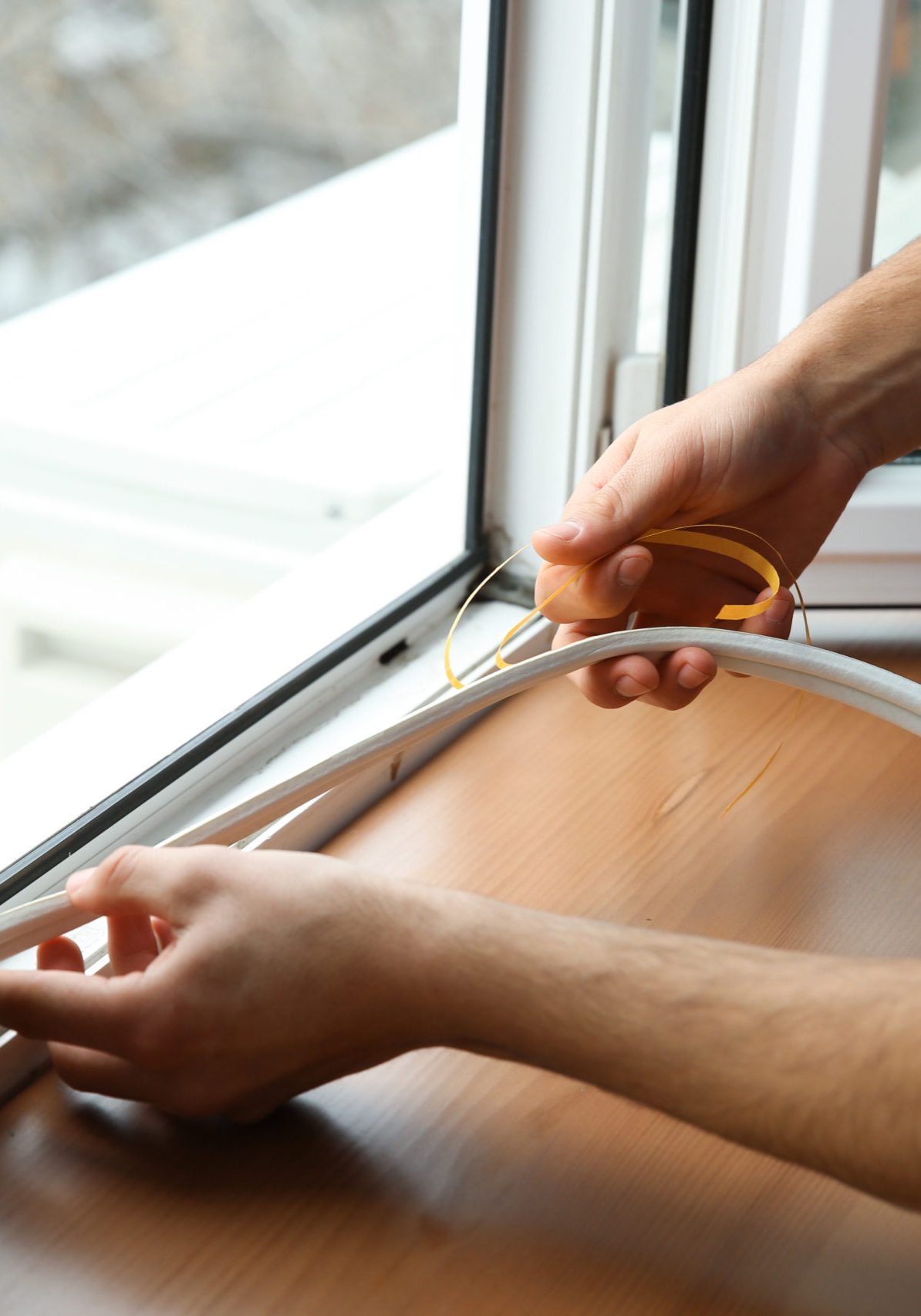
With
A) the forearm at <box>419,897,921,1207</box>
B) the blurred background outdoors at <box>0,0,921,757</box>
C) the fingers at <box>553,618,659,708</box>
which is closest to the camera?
the forearm at <box>419,897,921,1207</box>

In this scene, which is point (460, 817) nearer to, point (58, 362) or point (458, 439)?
point (458, 439)

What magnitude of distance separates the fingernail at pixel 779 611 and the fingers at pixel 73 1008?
41 centimetres

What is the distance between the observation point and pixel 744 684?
882 mm

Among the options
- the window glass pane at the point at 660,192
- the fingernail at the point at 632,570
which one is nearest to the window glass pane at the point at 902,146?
the window glass pane at the point at 660,192

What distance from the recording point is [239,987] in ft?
1.47

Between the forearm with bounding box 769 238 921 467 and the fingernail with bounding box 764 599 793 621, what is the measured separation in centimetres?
10

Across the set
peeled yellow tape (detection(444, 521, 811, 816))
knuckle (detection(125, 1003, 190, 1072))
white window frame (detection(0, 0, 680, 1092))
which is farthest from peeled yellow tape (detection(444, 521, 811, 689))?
knuckle (detection(125, 1003, 190, 1072))

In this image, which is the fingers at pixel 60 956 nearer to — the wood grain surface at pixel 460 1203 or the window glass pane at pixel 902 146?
the wood grain surface at pixel 460 1203

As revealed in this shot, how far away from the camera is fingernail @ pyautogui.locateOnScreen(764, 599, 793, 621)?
2.31 ft

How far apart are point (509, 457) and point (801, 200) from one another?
268 mm

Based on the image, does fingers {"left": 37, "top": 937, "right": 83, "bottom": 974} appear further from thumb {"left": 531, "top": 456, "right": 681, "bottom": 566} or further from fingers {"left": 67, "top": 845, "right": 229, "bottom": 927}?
thumb {"left": 531, "top": 456, "right": 681, "bottom": 566}

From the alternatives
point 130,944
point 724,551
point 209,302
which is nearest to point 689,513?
point 724,551

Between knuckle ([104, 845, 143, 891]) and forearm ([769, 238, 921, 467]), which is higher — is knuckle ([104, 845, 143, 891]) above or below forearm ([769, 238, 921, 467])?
below

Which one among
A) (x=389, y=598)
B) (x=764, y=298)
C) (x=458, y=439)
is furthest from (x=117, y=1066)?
(x=764, y=298)
